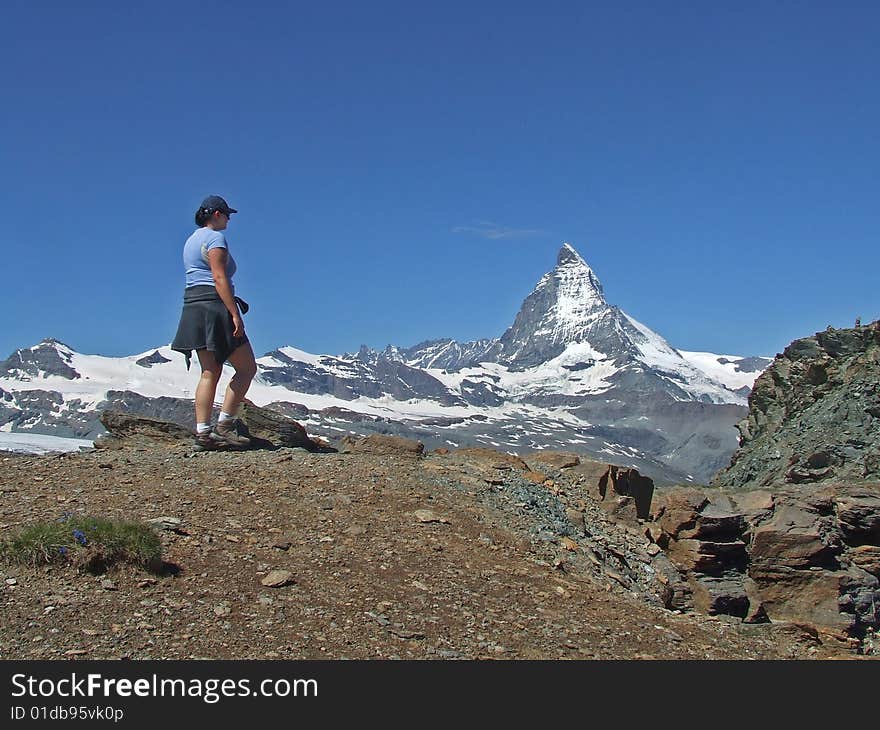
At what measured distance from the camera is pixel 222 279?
644 inches

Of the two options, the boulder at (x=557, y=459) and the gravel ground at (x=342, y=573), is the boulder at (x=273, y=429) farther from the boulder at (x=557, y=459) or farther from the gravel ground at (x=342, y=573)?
the boulder at (x=557, y=459)

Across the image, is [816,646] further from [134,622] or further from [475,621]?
[134,622]

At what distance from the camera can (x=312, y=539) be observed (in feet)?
43.4

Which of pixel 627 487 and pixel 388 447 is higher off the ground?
pixel 388 447

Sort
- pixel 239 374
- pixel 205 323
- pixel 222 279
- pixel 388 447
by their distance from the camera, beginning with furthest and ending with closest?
pixel 388 447
pixel 239 374
pixel 205 323
pixel 222 279

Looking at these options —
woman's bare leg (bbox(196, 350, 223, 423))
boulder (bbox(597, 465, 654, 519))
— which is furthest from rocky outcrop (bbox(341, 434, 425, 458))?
woman's bare leg (bbox(196, 350, 223, 423))

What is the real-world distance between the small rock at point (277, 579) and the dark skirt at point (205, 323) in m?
6.23

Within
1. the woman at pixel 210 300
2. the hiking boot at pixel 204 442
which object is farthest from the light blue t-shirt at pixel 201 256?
the hiking boot at pixel 204 442

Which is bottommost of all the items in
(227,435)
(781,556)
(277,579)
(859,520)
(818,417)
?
(781,556)

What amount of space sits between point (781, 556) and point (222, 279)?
498 inches

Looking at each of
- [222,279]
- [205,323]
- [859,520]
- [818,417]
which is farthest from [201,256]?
[818,417]

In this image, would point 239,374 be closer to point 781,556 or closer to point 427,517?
point 427,517

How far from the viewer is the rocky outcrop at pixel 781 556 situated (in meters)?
17.4

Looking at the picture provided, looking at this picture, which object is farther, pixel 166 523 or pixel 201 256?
pixel 201 256
